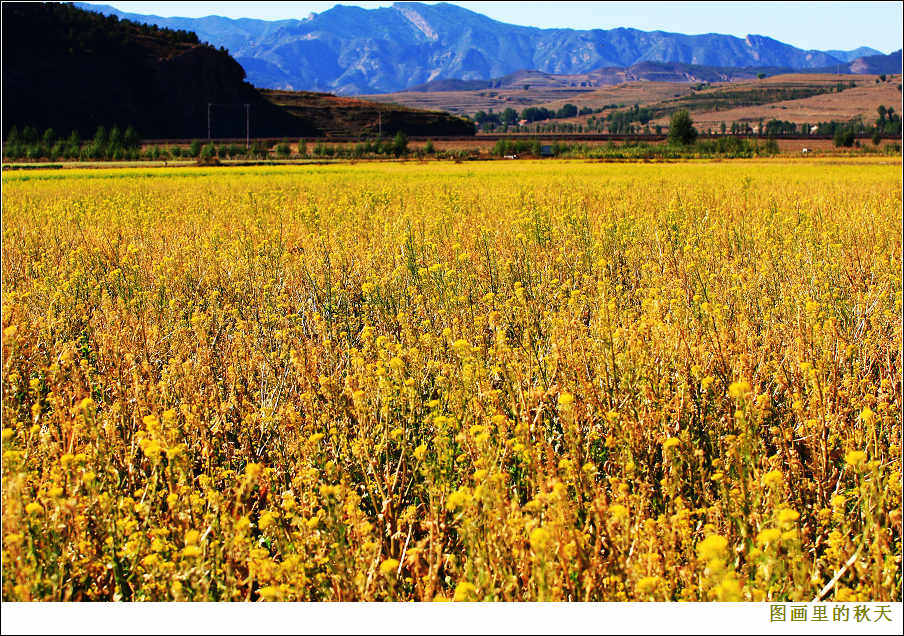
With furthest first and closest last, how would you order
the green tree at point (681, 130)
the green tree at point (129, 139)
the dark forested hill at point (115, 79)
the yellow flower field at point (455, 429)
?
the dark forested hill at point (115, 79) → the green tree at point (681, 130) → the green tree at point (129, 139) → the yellow flower field at point (455, 429)

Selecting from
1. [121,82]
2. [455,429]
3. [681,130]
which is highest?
[121,82]

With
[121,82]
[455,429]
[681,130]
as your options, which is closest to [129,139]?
[121,82]

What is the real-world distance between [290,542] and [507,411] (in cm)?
144

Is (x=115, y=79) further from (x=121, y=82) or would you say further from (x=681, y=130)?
(x=681, y=130)

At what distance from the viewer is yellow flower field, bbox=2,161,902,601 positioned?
96.6 inches

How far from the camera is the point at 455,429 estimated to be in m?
3.43

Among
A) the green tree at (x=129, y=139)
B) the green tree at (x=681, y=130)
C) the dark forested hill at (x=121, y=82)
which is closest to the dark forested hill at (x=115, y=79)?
the dark forested hill at (x=121, y=82)

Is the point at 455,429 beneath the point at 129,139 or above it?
beneath

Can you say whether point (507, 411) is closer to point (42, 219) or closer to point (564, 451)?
point (564, 451)

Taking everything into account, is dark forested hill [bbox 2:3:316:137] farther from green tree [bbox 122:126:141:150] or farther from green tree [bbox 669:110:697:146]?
green tree [bbox 669:110:697:146]

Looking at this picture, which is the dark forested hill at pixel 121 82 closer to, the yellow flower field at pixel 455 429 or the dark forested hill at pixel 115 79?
the dark forested hill at pixel 115 79

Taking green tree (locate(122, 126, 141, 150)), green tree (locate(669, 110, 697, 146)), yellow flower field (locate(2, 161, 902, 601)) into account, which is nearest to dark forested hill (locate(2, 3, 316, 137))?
green tree (locate(122, 126, 141, 150))

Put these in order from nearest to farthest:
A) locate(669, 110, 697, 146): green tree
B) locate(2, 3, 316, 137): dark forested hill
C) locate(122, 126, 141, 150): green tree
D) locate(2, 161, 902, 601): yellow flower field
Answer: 1. locate(2, 161, 902, 601): yellow flower field
2. locate(122, 126, 141, 150): green tree
3. locate(669, 110, 697, 146): green tree
4. locate(2, 3, 316, 137): dark forested hill

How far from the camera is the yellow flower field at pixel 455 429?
8.05 ft
